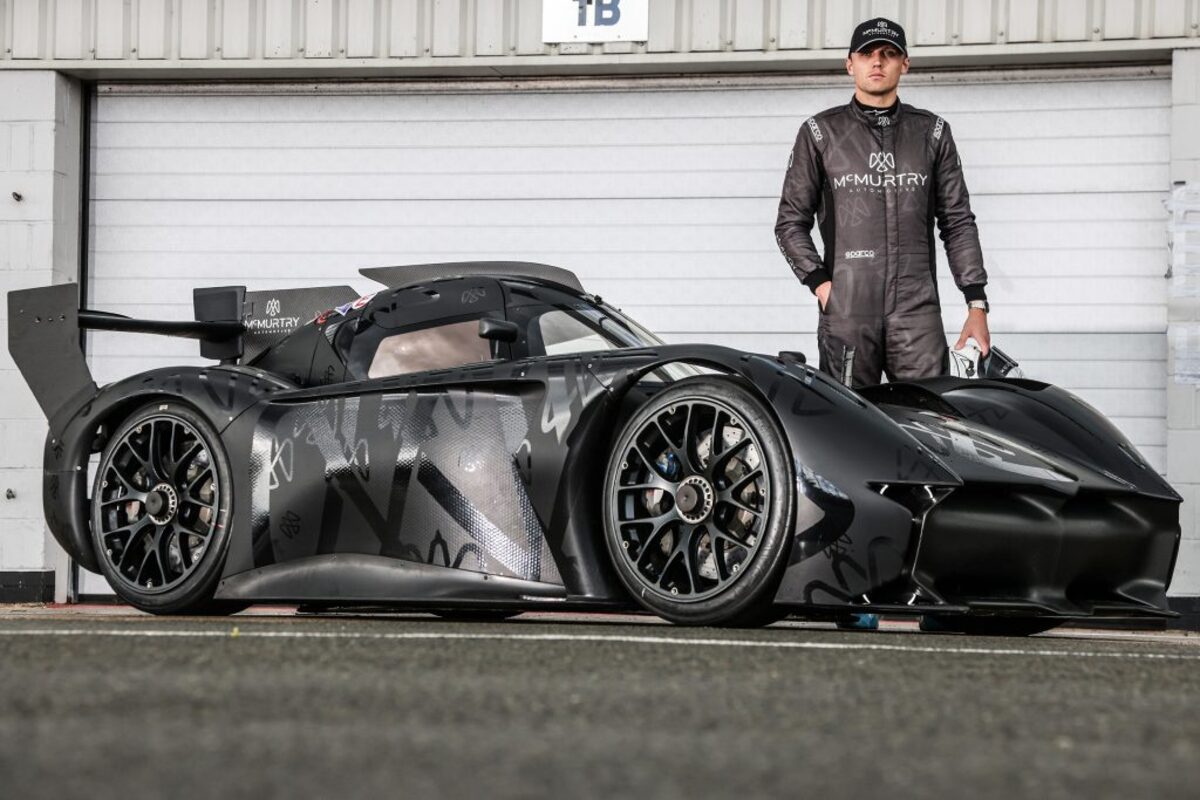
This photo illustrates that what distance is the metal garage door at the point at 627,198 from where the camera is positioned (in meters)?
9.60

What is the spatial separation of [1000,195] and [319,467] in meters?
5.63

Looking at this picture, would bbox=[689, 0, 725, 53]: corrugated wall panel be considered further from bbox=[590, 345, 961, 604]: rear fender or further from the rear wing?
bbox=[590, 345, 961, 604]: rear fender

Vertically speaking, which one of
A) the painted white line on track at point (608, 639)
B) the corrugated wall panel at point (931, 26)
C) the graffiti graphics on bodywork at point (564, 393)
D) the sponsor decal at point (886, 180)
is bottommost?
the painted white line on track at point (608, 639)

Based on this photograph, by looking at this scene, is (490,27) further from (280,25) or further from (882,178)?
(882,178)

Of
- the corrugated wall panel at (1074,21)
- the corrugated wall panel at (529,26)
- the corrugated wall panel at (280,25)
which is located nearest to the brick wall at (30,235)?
the corrugated wall panel at (280,25)

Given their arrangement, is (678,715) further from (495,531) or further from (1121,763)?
(495,531)

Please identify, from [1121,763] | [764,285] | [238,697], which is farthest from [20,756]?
[764,285]

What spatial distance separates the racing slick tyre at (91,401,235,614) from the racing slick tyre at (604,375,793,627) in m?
1.42

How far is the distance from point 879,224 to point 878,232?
0.03 m

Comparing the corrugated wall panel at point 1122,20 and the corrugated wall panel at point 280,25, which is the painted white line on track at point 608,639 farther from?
the corrugated wall panel at point 280,25

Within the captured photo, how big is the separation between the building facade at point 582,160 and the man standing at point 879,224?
115 inches

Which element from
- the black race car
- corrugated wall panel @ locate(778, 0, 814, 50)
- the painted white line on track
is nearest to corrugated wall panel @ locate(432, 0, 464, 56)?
corrugated wall panel @ locate(778, 0, 814, 50)

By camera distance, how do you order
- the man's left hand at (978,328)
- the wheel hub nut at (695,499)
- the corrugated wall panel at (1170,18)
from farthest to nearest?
the corrugated wall panel at (1170,18) < the man's left hand at (978,328) < the wheel hub nut at (695,499)

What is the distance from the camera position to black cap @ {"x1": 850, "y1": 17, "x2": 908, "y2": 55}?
22.2 ft
